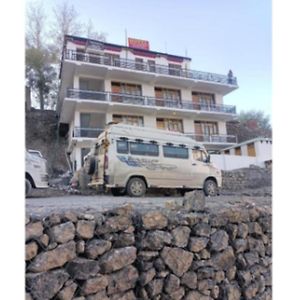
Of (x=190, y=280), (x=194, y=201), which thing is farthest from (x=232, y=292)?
(x=194, y=201)

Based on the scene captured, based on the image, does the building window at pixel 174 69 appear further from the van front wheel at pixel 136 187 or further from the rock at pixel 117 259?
the rock at pixel 117 259

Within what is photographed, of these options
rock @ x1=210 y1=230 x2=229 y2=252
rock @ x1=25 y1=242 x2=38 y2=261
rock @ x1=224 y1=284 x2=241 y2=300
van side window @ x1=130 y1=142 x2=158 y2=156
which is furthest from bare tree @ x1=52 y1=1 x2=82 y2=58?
rock @ x1=224 y1=284 x2=241 y2=300

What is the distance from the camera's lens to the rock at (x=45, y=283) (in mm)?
958

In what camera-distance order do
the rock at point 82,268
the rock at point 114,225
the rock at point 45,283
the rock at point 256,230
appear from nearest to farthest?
the rock at point 45,283
the rock at point 82,268
the rock at point 114,225
the rock at point 256,230

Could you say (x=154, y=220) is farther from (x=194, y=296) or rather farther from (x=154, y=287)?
(x=194, y=296)

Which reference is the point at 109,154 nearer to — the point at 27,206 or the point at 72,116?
the point at 72,116

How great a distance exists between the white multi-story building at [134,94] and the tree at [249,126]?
0.04 m

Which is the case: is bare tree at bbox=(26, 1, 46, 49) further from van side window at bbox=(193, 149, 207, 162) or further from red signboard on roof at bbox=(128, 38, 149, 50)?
van side window at bbox=(193, 149, 207, 162)

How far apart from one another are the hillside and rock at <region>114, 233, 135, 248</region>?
1.20 feet

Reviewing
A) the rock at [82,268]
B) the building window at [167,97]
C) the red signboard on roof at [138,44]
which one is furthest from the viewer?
the building window at [167,97]

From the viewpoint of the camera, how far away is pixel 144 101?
148cm

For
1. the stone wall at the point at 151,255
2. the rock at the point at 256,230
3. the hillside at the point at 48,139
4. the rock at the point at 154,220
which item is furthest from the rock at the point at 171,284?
the hillside at the point at 48,139

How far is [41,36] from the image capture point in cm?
106
